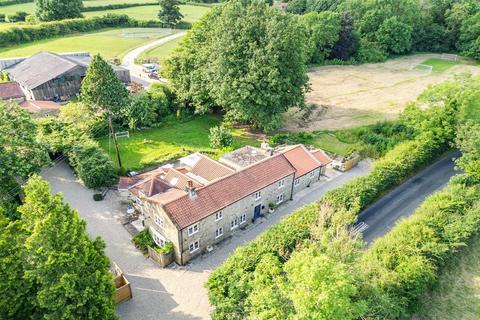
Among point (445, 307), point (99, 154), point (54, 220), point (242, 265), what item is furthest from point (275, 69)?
point (54, 220)

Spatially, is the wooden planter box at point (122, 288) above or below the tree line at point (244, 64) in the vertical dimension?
below

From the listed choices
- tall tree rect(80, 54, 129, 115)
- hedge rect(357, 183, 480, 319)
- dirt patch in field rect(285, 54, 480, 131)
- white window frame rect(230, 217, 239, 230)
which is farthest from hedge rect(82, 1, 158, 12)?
hedge rect(357, 183, 480, 319)

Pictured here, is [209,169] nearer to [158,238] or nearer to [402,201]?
[158,238]

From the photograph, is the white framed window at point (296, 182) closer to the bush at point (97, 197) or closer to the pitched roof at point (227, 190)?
the pitched roof at point (227, 190)

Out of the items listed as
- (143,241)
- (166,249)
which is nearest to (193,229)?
(166,249)

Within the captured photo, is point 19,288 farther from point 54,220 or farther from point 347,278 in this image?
point 347,278

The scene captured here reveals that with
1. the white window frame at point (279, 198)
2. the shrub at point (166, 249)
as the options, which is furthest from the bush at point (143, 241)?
the white window frame at point (279, 198)
